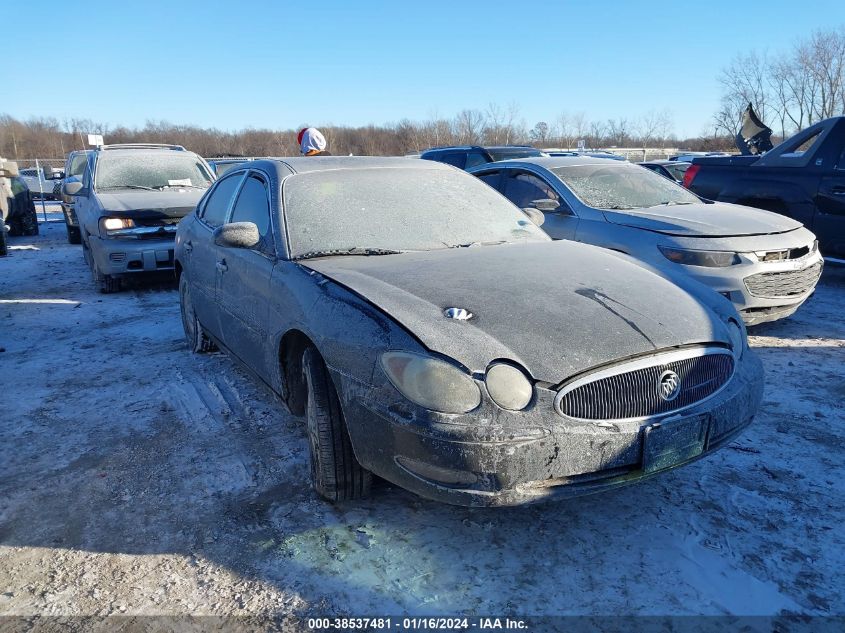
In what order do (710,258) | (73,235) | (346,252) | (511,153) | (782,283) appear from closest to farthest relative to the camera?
1. (346,252)
2. (710,258)
3. (782,283)
4. (511,153)
5. (73,235)

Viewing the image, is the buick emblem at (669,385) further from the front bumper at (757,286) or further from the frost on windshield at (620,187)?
the frost on windshield at (620,187)

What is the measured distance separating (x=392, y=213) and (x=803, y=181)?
5.78 m

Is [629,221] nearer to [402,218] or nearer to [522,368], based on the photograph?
[402,218]

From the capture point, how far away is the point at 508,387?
7.59 ft

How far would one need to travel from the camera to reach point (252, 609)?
7.48 ft

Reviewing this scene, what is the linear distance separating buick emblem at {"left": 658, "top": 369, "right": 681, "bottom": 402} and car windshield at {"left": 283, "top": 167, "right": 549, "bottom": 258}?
1.52 m

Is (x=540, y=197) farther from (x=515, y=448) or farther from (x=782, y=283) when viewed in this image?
(x=515, y=448)

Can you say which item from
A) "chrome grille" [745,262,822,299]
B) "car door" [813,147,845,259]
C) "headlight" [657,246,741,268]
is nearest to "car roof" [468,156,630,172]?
"headlight" [657,246,741,268]

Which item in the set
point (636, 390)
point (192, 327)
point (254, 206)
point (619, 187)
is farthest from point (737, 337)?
point (192, 327)

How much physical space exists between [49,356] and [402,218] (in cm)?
351

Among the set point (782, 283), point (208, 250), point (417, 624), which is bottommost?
point (417, 624)

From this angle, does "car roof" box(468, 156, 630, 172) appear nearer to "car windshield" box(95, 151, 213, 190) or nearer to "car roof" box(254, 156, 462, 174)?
"car roof" box(254, 156, 462, 174)

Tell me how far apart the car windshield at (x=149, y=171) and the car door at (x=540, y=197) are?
463cm

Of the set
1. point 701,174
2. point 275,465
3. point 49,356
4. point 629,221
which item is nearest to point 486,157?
point 701,174
